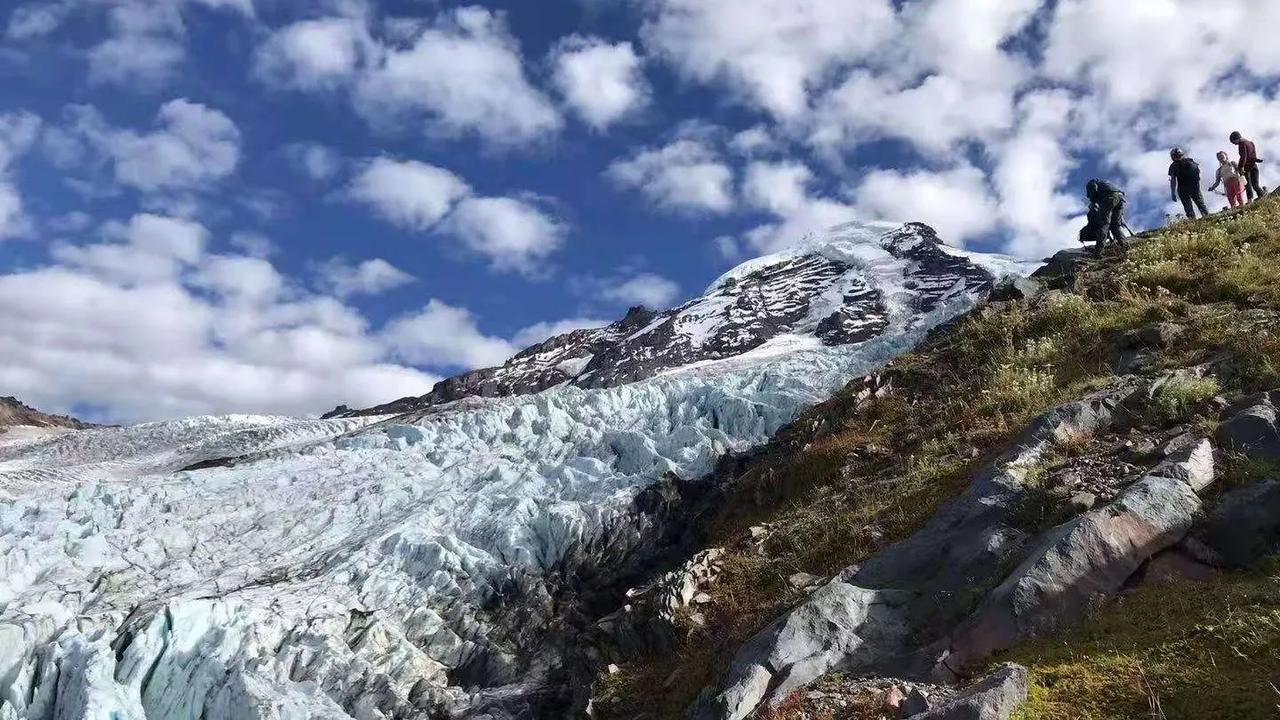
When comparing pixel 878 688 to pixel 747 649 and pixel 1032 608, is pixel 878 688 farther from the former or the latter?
pixel 747 649

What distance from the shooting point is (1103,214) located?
18203 millimetres

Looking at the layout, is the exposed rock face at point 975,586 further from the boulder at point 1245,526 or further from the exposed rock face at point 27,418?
the exposed rock face at point 27,418

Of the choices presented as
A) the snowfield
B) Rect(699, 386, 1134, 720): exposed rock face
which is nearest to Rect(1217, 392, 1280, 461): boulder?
Rect(699, 386, 1134, 720): exposed rock face

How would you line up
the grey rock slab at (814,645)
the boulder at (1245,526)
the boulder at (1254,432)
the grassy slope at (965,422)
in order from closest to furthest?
the boulder at (1245,526) → the grey rock slab at (814,645) → the boulder at (1254,432) → the grassy slope at (965,422)

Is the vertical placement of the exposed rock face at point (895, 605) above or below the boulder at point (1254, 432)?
below

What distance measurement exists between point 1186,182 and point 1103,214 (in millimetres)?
2370

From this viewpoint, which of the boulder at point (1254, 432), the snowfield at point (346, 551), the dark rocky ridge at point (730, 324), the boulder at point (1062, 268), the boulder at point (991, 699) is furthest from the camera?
the dark rocky ridge at point (730, 324)

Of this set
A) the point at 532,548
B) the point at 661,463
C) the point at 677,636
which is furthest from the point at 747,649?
the point at 661,463

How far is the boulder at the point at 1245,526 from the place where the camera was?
20.5 feet

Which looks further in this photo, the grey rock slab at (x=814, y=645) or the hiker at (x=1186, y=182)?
the hiker at (x=1186, y=182)

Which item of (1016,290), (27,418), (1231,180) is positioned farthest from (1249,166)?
(27,418)

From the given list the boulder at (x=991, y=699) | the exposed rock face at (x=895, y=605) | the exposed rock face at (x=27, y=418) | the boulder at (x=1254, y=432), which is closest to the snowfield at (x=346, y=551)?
the exposed rock face at (x=895, y=605)

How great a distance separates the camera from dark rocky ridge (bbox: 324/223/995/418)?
45.3m

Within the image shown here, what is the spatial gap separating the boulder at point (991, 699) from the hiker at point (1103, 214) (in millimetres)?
15457
